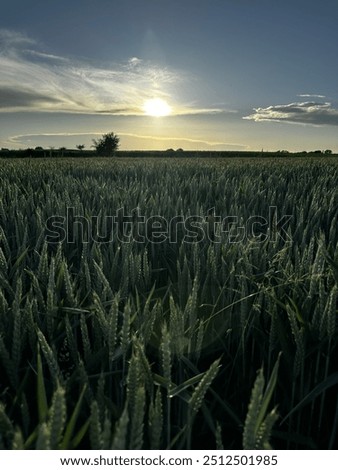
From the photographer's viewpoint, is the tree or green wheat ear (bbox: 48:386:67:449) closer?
green wheat ear (bbox: 48:386:67:449)

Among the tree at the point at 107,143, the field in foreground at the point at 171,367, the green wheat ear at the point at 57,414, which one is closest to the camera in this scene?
the green wheat ear at the point at 57,414

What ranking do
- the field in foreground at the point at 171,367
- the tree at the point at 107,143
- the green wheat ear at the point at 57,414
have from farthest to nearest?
the tree at the point at 107,143, the field in foreground at the point at 171,367, the green wheat ear at the point at 57,414

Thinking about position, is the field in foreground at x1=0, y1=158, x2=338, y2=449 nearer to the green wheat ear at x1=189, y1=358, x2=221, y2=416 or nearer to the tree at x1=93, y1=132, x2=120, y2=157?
the green wheat ear at x1=189, y1=358, x2=221, y2=416

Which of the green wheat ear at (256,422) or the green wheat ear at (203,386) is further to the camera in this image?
the green wheat ear at (203,386)

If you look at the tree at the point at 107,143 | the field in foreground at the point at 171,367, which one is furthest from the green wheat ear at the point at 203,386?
the tree at the point at 107,143

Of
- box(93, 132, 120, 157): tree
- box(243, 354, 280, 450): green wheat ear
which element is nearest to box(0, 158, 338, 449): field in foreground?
box(243, 354, 280, 450): green wheat ear

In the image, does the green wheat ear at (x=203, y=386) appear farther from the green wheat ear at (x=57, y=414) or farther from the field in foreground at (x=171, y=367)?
the green wheat ear at (x=57, y=414)

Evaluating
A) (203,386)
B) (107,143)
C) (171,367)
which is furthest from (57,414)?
(107,143)

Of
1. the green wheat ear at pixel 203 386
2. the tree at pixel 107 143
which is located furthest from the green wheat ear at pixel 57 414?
the tree at pixel 107 143

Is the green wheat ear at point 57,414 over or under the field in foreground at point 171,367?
over

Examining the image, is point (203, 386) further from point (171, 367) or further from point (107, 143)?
point (107, 143)
